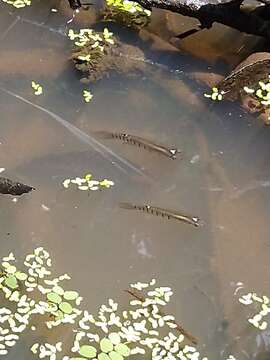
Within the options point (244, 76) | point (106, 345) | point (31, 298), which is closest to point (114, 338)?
point (106, 345)

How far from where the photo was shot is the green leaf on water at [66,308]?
2387 mm

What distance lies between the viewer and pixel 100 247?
2594mm

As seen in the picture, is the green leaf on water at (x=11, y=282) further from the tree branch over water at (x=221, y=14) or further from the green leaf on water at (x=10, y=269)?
the tree branch over water at (x=221, y=14)

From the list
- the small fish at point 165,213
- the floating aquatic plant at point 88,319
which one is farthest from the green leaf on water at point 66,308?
the small fish at point 165,213

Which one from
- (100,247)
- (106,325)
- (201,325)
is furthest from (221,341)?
(100,247)

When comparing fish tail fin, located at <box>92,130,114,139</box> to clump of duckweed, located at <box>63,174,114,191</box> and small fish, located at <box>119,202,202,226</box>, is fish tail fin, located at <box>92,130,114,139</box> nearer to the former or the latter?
clump of duckweed, located at <box>63,174,114,191</box>

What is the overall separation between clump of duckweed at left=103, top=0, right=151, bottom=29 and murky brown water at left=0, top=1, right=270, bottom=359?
0.90ft

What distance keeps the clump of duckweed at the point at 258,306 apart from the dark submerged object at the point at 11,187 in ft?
3.10

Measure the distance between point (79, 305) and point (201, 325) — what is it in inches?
17.1

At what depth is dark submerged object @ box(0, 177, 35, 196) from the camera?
8.84ft

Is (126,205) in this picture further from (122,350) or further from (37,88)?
(37,88)

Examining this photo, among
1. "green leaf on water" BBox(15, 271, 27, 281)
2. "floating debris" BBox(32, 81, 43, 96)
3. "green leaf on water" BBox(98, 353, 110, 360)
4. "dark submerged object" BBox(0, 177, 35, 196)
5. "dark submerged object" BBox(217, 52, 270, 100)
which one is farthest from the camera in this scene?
"dark submerged object" BBox(217, 52, 270, 100)

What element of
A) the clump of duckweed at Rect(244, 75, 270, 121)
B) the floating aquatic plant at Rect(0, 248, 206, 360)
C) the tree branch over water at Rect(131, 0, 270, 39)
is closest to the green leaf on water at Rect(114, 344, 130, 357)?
the floating aquatic plant at Rect(0, 248, 206, 360)

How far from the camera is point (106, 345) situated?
2279 mm
